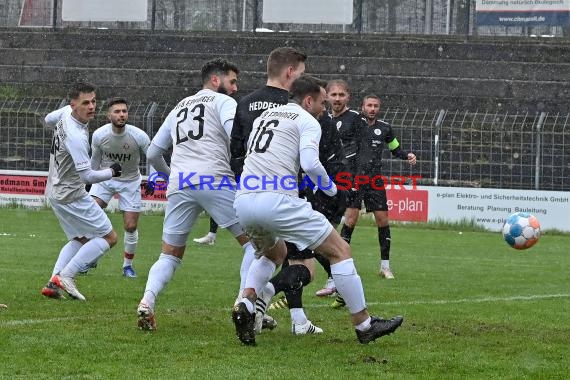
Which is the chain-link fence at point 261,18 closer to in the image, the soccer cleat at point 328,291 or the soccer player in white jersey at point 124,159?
the soccer player in white jersey at point 124,159

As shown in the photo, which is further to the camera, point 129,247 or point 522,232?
point 129,247

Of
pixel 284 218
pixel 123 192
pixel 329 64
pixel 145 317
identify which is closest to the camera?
pixel 284 218

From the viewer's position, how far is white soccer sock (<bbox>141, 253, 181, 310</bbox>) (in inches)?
339

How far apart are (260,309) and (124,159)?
5.95 metres

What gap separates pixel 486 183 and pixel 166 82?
31.7ft

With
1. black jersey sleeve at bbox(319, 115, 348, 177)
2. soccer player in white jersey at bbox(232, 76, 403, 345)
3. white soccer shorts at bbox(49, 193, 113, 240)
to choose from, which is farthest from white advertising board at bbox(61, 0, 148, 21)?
soccer player in white jersey at bbox(232, 76, 403, 345)

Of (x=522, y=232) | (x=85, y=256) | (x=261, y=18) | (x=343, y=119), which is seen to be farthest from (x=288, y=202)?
(x=261, y=18)

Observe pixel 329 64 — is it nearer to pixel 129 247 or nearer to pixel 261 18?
pixel 261 18

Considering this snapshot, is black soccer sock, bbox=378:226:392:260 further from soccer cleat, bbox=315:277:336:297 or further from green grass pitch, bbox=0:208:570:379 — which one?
soccer cleat, bbox=315:277:336:297

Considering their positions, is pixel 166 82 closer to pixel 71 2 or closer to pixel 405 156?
pixel 71 2

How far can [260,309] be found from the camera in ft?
28.1

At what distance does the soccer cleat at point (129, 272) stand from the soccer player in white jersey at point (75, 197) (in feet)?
6.24

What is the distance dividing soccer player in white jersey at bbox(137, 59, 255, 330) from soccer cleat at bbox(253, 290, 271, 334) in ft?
0.87

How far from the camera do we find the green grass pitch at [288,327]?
695cm
